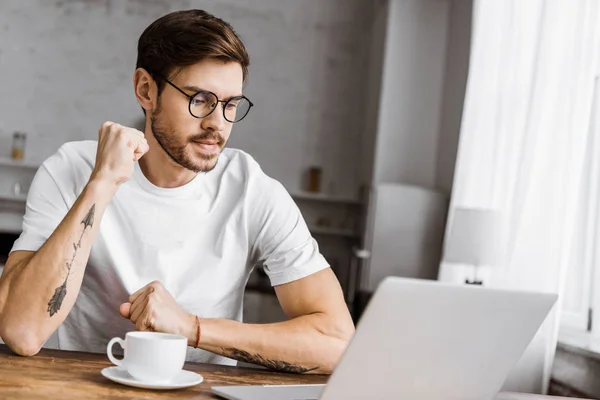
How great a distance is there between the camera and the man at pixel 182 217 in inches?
66.8

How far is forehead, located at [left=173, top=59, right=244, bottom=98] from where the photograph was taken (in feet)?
6.02

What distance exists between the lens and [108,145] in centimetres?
171

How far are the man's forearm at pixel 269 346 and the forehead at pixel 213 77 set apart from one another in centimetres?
53

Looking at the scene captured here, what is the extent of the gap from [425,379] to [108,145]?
91 centimetres

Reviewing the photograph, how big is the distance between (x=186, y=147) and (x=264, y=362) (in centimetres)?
54

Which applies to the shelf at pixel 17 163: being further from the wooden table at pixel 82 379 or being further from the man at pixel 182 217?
the wooden table at pixel 82 379

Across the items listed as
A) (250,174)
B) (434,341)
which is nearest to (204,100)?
(250,174)

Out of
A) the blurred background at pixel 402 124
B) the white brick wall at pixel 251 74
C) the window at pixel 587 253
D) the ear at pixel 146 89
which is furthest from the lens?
the white brick wall at pixel 251 74

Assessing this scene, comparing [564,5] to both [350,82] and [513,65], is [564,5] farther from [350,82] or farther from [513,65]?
[350,82]

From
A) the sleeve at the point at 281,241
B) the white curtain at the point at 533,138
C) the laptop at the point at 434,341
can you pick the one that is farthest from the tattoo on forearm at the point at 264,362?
the white curtain at the point at 533,138

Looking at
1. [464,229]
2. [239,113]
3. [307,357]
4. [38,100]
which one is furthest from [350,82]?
[307,357]

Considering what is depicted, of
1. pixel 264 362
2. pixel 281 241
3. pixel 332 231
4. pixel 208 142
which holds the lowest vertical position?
pixel 332 231

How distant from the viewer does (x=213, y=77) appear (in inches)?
72.4

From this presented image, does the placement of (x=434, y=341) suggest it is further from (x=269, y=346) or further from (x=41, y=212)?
(x=41, y=212)
